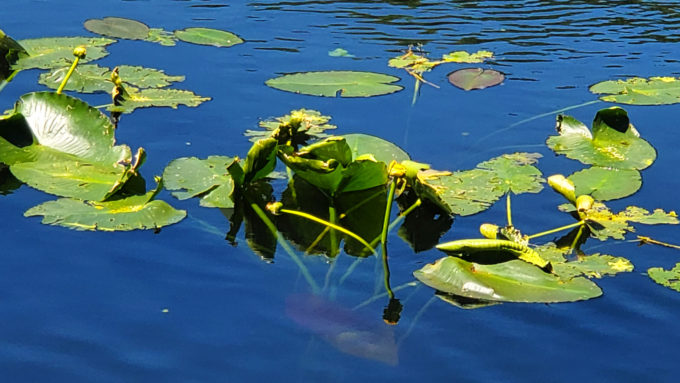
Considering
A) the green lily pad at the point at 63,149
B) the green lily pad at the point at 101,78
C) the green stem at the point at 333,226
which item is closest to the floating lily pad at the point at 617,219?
the green stem at the point at 333,226

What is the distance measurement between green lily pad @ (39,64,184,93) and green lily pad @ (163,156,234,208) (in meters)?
1.07

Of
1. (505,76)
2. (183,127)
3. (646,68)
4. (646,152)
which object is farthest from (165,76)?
(646,68)

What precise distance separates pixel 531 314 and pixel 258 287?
0.83 metres

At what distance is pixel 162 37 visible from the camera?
5.17 meters

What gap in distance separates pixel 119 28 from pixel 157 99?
120cm

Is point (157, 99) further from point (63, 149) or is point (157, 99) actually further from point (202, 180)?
point (202, 180)

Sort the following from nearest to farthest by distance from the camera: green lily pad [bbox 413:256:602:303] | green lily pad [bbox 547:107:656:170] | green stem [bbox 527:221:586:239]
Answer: green lily pad [bbox 413:256:602:303] < green stem [bbox 527:221:586:239] < green lily pad [bbox 547:107:656:170]

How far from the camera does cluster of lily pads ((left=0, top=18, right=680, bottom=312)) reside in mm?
2715

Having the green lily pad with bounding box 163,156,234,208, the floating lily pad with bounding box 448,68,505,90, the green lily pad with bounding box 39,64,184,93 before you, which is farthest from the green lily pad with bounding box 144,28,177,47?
the green lily pad with bounding box 163,156,234,208

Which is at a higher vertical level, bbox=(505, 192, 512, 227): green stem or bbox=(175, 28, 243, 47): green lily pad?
bbox=(175, 28, 243, 47): green lily pad

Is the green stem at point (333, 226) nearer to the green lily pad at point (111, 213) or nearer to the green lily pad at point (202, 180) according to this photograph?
the green lily pad at point (202, 180)

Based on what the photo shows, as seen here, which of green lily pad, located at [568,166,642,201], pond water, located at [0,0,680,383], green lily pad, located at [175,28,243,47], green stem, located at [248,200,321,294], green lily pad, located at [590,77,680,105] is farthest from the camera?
green lily pad, located at [175,28,243,47]

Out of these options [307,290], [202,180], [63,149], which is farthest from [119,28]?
Answer: [307,290]

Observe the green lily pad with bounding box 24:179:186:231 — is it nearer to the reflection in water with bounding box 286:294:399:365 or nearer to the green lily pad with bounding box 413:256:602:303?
the reflection in water with bounding box 286:294:399:365
